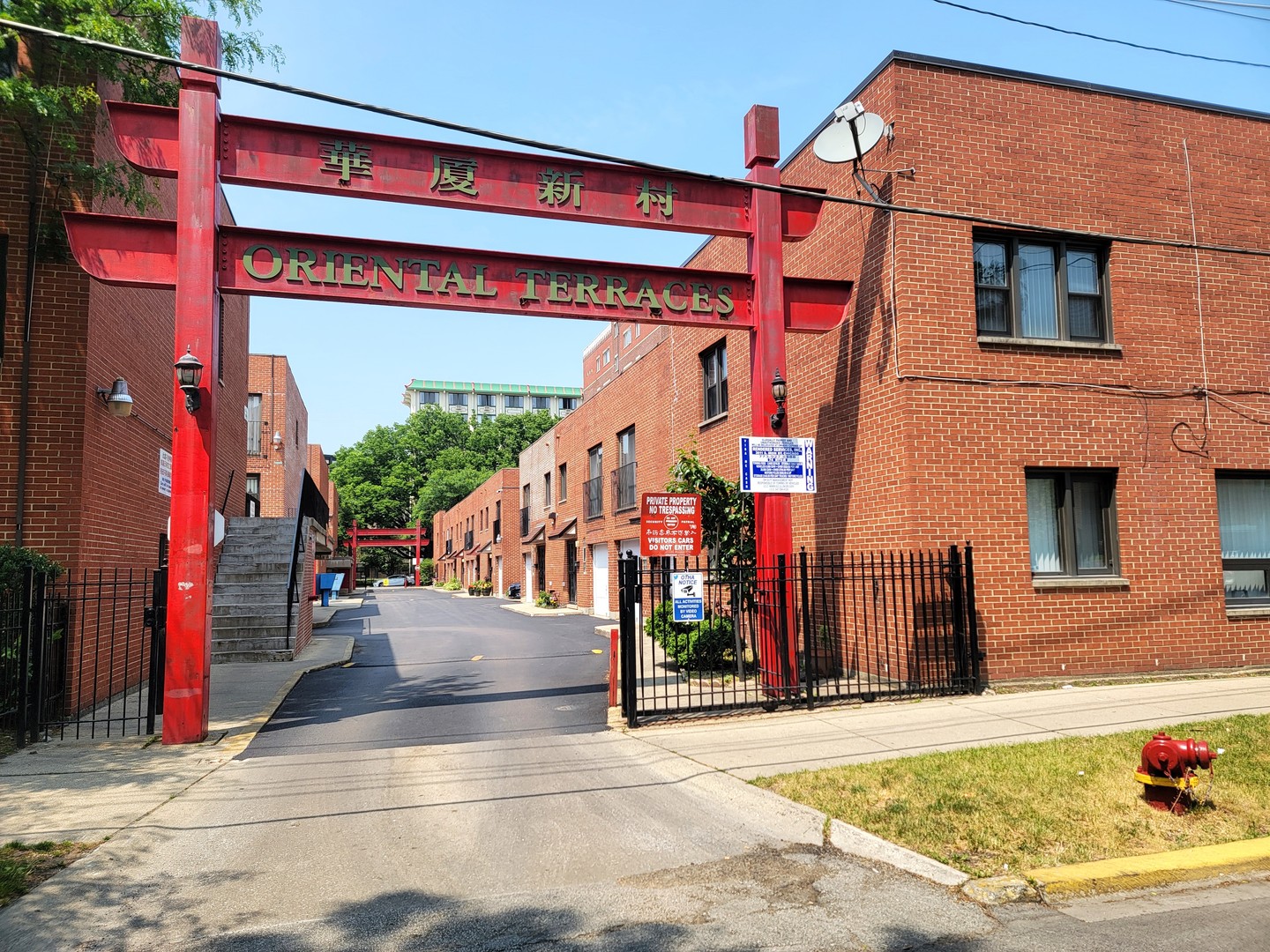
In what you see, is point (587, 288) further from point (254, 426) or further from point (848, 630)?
point (254, 426)

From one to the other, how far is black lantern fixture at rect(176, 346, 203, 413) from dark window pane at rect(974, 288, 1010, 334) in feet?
31.5

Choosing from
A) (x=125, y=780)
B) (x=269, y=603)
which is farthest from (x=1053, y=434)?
(x=269, y=603)

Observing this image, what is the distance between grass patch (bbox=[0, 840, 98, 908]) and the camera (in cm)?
504

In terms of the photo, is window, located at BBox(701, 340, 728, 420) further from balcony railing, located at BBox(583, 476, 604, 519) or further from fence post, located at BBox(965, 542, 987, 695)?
balcony railing, located at BBox(583, 476, 604, 519)

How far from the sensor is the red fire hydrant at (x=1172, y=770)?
19.1 feet

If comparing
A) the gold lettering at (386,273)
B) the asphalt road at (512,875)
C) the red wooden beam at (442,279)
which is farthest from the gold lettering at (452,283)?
the asphalt road at (512,875)

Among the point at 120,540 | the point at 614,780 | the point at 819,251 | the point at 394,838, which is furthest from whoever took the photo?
the point at 819,251

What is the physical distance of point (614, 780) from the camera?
7508 mm

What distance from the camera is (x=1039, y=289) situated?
12281mm

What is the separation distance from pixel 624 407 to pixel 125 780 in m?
19.4

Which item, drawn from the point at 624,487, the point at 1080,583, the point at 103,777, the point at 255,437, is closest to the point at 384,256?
the point at 103,777

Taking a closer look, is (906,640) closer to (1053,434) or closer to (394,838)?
(1053,434)

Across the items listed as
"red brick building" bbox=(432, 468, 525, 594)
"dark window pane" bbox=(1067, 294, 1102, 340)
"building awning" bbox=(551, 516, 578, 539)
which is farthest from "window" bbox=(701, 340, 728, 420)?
"red brick building" bbox=(432, 468, 525, 594)

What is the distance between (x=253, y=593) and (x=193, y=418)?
33.9 ft
